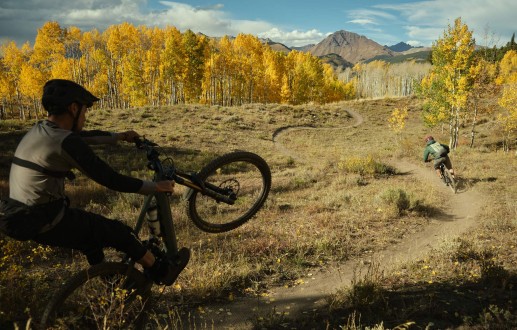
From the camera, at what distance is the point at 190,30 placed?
61.1 metres

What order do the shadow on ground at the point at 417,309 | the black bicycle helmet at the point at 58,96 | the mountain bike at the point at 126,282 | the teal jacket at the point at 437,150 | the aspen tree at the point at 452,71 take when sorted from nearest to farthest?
1. the black bicycle helmet at the point at 58,96
2. the mountain bike at the point at 126,282
3. the shadow on ground at the point at 417,309
4. the teal jacket at the point at 437,150
5. the aspen tree at the point at 452,71

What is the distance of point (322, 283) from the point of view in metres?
7.11

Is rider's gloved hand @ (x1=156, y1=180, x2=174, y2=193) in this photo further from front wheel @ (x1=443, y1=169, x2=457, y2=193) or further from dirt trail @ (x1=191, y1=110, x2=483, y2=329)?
front wheel @ (x1=443, y1=169, x2=457, y2=193)

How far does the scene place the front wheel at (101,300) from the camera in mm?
3551

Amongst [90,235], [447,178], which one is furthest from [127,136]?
[447,178]

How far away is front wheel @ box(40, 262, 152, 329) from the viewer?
3.55m

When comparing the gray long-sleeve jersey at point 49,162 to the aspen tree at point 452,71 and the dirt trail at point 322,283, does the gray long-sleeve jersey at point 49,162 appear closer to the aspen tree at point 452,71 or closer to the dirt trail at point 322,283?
the dirt trail at point 322,283

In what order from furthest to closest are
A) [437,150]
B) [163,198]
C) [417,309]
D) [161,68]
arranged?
[161,68] → [437,150] → [417,309] → [163,198]

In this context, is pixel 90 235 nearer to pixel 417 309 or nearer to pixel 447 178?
pixel 417 309

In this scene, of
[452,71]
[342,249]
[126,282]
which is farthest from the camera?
[452,71]

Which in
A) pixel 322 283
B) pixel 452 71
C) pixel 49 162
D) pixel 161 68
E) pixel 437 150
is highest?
pixel 161 68

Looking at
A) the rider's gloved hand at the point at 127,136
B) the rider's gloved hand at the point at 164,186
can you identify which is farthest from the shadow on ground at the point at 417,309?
the rider's gloved hand at the point at 127,136

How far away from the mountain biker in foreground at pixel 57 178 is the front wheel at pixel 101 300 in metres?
0.39

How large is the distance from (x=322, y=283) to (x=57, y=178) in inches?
215
